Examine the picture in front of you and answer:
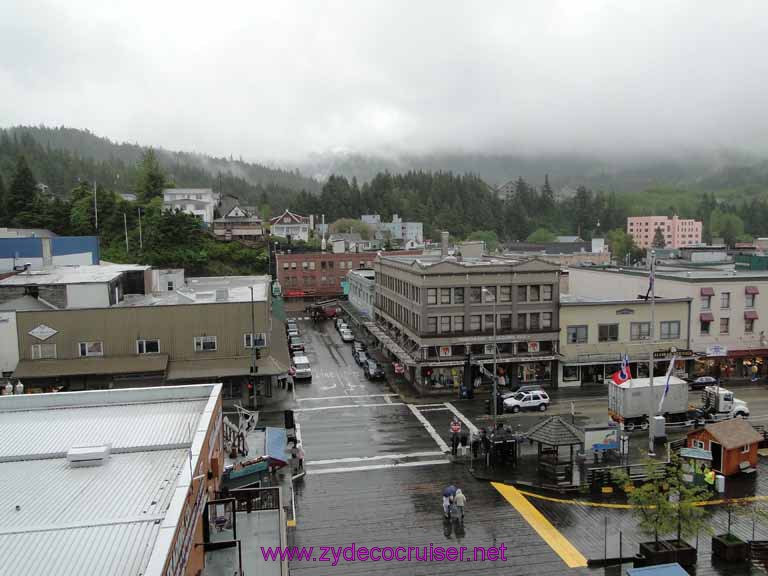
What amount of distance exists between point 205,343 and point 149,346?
3.79 meters

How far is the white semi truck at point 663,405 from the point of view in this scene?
3847 cm

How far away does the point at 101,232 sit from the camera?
343 ft

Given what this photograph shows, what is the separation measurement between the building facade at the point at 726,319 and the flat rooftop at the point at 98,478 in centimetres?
4250

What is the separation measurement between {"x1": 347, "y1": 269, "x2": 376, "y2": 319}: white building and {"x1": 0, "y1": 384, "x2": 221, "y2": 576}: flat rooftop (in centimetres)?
4880

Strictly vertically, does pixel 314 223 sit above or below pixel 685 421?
above

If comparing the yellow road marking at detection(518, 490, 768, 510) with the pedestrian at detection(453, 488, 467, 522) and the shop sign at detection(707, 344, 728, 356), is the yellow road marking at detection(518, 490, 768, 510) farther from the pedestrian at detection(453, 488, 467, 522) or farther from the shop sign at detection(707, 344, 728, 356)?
the shop sign at detection(707, 344, 728, 356)

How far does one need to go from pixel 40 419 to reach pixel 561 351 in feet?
126

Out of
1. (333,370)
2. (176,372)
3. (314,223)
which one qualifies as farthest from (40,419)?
(314,223)

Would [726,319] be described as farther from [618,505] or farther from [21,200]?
[21,200]

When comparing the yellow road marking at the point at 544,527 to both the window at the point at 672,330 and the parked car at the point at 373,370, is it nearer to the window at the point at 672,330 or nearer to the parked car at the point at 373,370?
the parked car at the point at 373,370

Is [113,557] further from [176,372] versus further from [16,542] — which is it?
[176,372]

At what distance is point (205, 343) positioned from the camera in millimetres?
45750

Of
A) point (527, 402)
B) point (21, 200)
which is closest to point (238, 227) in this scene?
point (21, 200)

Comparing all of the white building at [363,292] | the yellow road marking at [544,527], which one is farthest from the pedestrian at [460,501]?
the white building at [363,292]
